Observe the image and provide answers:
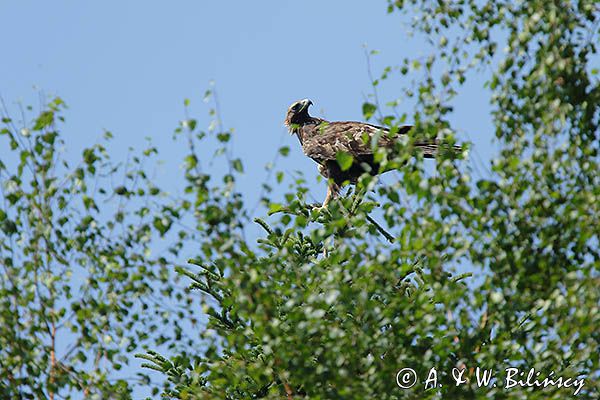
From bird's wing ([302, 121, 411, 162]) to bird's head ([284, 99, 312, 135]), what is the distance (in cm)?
25

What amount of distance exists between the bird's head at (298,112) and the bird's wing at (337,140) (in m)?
0.25

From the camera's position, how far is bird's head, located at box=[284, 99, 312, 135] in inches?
628

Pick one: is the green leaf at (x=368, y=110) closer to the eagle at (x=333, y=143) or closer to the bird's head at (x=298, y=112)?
the eagle at (x=333, y=143)

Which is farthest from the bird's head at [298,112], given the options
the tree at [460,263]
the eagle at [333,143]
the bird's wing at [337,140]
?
the tree at [460,263]

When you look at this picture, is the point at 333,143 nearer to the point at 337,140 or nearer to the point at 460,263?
the point at 337,140

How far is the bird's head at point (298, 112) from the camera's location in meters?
15.9

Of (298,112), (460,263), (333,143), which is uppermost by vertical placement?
(298,112)

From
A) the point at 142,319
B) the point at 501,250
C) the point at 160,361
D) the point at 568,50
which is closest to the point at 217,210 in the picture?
the point at 142,319

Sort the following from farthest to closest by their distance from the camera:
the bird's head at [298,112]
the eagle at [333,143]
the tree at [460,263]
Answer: the bird's head at [298,112], the eagle at [333,143], the tree at [460,263]

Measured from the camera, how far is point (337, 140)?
15.2 meters

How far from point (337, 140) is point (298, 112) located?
105cm

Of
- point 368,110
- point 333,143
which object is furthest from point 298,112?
point 368,110

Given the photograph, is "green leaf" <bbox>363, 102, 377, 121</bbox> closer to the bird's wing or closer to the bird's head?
the bird's wing

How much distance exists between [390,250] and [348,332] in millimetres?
811
